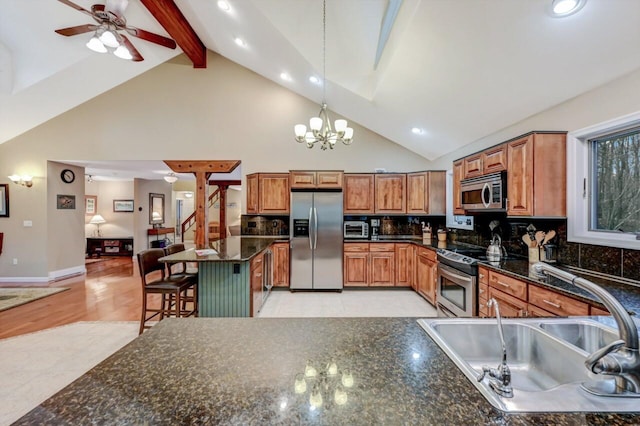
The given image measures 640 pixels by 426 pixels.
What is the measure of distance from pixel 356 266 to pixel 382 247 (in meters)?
0.56

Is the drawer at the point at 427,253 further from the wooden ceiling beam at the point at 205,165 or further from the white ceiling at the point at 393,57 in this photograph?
the wooden ceiling beam at the point at 205,165

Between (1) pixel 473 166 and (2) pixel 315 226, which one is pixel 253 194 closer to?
(2) pixel 315 226

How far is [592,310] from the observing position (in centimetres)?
168

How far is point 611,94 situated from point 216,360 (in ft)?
10.4

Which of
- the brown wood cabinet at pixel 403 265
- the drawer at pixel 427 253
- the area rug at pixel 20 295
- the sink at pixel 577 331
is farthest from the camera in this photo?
the brown wood cabinet at pixel 403 265

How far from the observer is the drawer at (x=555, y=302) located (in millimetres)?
1763

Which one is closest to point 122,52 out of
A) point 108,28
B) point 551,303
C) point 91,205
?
point 108,28

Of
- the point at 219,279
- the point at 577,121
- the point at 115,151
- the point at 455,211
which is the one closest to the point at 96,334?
the point at 219,279

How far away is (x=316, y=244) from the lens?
4.75 metres

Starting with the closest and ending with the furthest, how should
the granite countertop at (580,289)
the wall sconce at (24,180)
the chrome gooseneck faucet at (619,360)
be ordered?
the chrome gooseneck faucet at (619,360)
the granite countertop at (580,289)
the wall sconce at (24,180)

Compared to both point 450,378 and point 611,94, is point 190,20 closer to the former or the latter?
point 611,94

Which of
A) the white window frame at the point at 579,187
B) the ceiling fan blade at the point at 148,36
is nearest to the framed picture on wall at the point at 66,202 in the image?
the ceiling fan blade at the point at 148,36

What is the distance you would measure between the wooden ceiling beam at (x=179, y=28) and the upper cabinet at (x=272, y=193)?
2455 millimetres

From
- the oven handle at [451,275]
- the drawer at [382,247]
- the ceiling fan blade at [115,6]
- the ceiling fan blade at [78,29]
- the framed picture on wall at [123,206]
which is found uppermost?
the ceiling fan blade at [115,6]
